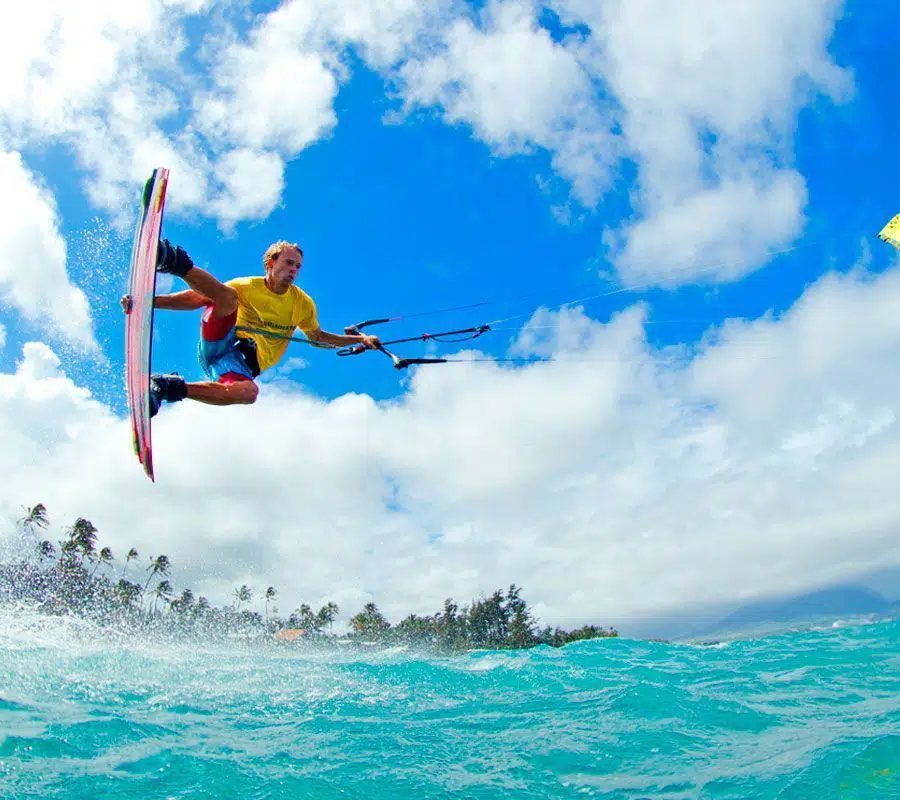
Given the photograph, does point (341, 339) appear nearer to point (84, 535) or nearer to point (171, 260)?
point (171, 260)

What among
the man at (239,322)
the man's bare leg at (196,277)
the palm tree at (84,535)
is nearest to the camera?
the man's bare leg at (196,277)

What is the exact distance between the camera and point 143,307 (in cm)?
539

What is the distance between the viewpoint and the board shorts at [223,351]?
6230 millimetres

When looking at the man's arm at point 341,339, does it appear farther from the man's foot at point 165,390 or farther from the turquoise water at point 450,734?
the turquoise water at point 450,734

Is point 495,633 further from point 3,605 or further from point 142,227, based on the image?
point 142,227

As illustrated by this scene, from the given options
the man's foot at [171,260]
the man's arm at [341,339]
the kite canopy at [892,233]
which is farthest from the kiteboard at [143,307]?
the kite canopy at [892,233]

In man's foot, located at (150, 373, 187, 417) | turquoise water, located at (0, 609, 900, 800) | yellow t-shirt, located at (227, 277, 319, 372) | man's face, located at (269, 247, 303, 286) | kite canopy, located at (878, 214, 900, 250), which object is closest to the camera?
turquoise water, located at (0, 609, 900, 800)

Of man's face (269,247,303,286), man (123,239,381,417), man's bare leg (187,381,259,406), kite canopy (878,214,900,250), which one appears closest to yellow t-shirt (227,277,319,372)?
man (123,239,381,417)

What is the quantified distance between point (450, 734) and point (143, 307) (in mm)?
5382

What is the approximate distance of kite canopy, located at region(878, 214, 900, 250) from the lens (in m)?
8.82

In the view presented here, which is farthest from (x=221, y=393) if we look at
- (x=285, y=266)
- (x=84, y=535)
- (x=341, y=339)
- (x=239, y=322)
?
(x=84, y=535)

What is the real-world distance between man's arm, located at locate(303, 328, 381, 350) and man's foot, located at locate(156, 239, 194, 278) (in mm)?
2039

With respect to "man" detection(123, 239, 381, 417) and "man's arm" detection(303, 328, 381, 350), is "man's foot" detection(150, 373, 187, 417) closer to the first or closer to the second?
"man" detection(123, 239, 381, 417)

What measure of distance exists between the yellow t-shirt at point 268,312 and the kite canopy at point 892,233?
8.41m
